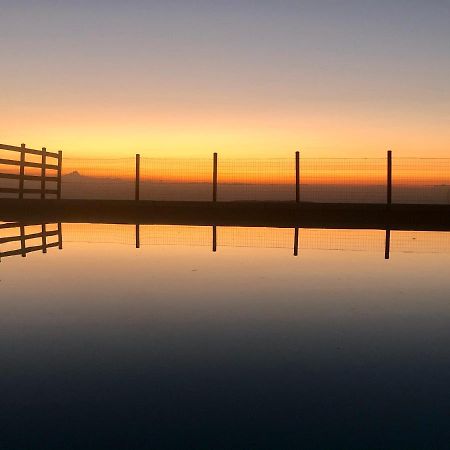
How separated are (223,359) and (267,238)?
6119mm

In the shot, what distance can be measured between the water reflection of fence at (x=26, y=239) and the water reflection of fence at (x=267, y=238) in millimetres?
276

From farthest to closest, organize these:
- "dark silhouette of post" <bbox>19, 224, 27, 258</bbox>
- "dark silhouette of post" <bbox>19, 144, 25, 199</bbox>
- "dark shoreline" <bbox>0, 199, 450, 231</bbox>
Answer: "dark silhouette of post" <bbox>19, 144, 25, 199</bbox> → "dark shoreline" <bbox>0, 199, 450, 231</bbox> → "dark silhouette of post" <bbox>19, 224, 27, 258</bbox>

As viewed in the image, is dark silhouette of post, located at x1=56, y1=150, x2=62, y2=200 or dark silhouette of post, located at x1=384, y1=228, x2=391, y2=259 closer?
dark silhouette of post, located at x1=384, y1=228, x2=391, y2=259

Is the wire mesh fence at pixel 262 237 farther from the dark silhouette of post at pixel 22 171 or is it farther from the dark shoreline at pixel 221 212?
the dark silhouette of post at pixel 22 171

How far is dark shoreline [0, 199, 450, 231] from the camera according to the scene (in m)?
12.8

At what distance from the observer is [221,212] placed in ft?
46.9

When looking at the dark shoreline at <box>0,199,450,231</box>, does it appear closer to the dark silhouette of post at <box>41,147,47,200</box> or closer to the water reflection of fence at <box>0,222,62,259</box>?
the dark silhouette of post at <box>41,147,47,200</box>

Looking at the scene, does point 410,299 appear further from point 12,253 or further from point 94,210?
point 94,210

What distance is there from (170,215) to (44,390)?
39.1ft

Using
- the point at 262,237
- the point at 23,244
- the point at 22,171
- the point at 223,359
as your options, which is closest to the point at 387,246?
the point at 262,237

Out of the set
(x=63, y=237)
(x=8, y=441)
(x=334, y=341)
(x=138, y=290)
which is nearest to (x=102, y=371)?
(x=8, y=441)

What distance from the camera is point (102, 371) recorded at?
2230 mm

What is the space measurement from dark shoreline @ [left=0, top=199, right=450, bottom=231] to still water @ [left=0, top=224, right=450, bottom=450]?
7.75m

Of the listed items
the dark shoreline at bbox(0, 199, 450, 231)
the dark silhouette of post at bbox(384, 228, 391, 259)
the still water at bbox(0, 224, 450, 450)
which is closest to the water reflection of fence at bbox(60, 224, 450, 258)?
the dark silhouette of post at bbox(384, 228, 391, 259)
